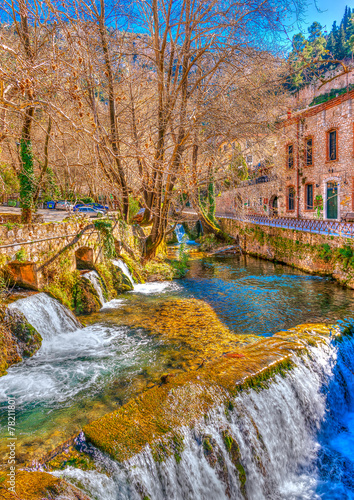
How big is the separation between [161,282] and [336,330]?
300 inches

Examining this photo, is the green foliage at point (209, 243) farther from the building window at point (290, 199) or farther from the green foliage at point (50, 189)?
the green foliage at point (50, 189)

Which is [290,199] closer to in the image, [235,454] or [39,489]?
[235,454]

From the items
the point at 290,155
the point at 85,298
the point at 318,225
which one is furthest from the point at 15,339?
the point at 290,155

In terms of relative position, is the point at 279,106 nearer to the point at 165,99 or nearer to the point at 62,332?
the point at 165,99

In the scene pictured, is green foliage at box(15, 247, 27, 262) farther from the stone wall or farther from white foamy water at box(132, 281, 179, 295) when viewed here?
the stone wall

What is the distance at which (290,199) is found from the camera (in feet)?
74.7

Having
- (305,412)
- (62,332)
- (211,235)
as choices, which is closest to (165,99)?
(62,332)

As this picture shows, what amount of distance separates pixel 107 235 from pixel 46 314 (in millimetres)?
5178

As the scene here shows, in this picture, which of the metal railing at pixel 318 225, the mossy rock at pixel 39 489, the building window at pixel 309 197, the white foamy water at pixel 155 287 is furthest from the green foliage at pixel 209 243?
the mossy rock at pixel 39 489

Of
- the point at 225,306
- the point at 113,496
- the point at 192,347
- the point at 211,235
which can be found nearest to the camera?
the point at 113,496

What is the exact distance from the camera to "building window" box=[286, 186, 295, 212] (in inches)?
885

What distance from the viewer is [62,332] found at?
24.7 feet

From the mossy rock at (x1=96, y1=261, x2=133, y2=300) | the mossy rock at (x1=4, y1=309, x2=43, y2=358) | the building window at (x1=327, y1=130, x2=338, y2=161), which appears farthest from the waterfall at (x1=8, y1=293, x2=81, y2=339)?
the building window at (x1=327, y1=130, x2=338, y2=161)

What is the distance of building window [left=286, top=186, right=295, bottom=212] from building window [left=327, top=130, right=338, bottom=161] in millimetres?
3792
